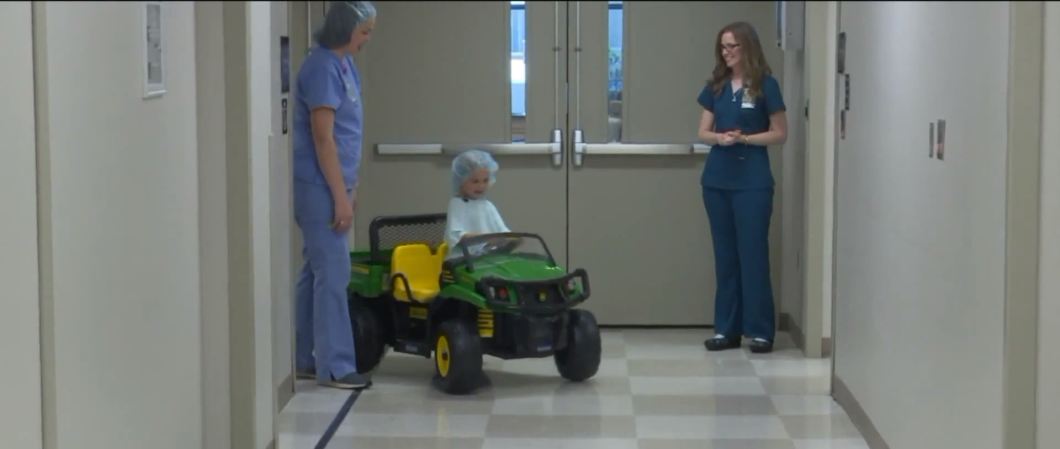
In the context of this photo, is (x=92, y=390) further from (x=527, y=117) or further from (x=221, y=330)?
(x=527, y=117)

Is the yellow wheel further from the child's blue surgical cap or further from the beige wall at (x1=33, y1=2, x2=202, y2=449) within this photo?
the beige wall at (x1=33, y1=2, x2=202, y2=449)

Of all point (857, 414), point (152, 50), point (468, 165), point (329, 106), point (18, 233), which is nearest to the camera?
point (18, 233)

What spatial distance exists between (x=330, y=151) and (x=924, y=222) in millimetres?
1947

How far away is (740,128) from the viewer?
589 cm

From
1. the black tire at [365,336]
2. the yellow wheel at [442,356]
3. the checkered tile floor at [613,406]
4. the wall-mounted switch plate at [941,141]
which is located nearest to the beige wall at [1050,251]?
the wall-mounted switch plate at [941,141]

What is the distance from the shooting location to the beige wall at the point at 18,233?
9.36 feet

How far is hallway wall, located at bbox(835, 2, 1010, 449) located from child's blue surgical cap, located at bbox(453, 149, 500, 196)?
1169 mm

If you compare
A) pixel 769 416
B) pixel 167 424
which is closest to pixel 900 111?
pixel 769 416

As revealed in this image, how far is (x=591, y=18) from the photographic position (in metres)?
5.85

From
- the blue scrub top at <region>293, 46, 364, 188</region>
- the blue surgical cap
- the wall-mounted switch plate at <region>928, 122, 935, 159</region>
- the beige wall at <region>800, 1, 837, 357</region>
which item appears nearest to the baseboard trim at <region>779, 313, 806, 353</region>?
the beige wall at <region>800, 1, 837, 357</region>

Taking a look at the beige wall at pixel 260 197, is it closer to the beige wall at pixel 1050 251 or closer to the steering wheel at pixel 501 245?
the steering wheel at pixel 501 245

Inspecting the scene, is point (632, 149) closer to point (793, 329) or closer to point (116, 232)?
point (793, 329)

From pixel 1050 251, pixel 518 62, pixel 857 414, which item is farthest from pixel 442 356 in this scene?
pixel 1050 251

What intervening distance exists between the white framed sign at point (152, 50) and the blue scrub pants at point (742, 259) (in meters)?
2.98
